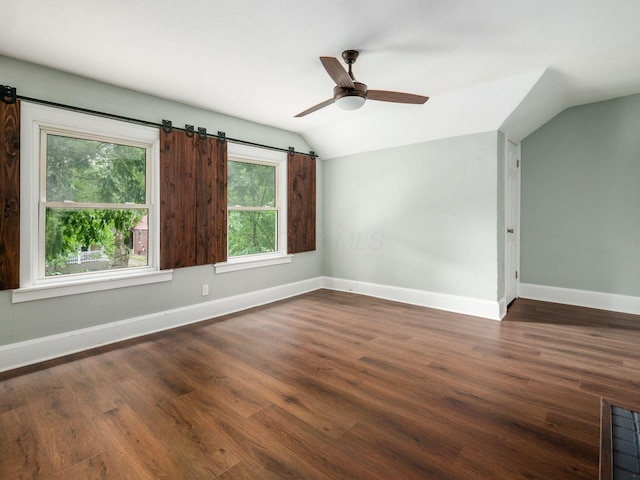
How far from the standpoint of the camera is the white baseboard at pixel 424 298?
3811 mm

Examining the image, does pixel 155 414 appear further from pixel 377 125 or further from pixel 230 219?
pixel 377 125

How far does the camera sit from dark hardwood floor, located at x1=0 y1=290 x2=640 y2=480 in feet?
5.15

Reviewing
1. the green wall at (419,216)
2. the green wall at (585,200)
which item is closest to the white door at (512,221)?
the green wall at (585,200)

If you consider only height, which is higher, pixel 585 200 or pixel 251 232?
pixel 585 200

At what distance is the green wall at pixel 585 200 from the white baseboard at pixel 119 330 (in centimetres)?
388

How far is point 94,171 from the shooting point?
3.05 meters

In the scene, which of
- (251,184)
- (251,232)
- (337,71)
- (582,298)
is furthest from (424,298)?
(337,71)

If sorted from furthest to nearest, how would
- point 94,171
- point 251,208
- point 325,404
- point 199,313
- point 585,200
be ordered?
point 251,208 < point 585,200 < point 199,313 < point 94,171 < point 325,404

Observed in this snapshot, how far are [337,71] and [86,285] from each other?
2873 millimetres

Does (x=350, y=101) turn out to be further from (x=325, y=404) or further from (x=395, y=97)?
(x=325, y=404)

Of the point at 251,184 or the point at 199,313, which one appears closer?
the point at 199,313

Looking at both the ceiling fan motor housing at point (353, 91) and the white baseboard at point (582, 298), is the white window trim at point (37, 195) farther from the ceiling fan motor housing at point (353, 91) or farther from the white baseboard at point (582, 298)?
the white baseboard at point (582, 298)

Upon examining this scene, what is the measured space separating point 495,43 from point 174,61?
2.61 m

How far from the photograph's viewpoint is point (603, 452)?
3.81 ft
